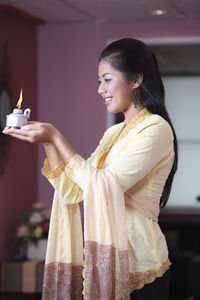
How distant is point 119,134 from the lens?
1.94m

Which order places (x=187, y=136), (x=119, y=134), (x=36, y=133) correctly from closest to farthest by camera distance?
(x=36, y=133)
(x=119, y=134)
(x=187, y=136)

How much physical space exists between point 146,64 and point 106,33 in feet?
11.6

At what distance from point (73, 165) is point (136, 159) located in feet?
0.58

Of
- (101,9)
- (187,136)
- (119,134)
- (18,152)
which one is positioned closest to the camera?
(119,134)

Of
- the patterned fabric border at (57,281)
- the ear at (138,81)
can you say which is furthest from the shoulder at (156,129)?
the patterned fabric border at (57,281)

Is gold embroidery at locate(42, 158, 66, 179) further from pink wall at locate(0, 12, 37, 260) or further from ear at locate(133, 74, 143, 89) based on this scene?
pink wall at locate(0, 12, 37, 260)

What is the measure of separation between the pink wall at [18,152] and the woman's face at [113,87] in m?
2.93

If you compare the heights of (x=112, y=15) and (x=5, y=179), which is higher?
(x=112, y=15)

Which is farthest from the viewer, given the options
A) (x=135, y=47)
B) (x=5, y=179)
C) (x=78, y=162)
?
(x=5, y=179)

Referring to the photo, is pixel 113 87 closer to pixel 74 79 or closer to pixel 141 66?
pixel 141 66

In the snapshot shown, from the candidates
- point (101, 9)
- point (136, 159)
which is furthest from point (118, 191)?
point (101, 9)

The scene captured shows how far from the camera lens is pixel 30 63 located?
17.2 ft

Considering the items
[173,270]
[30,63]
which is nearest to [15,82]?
[30,63]

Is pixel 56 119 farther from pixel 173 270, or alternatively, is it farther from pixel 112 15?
pixel 173 270
